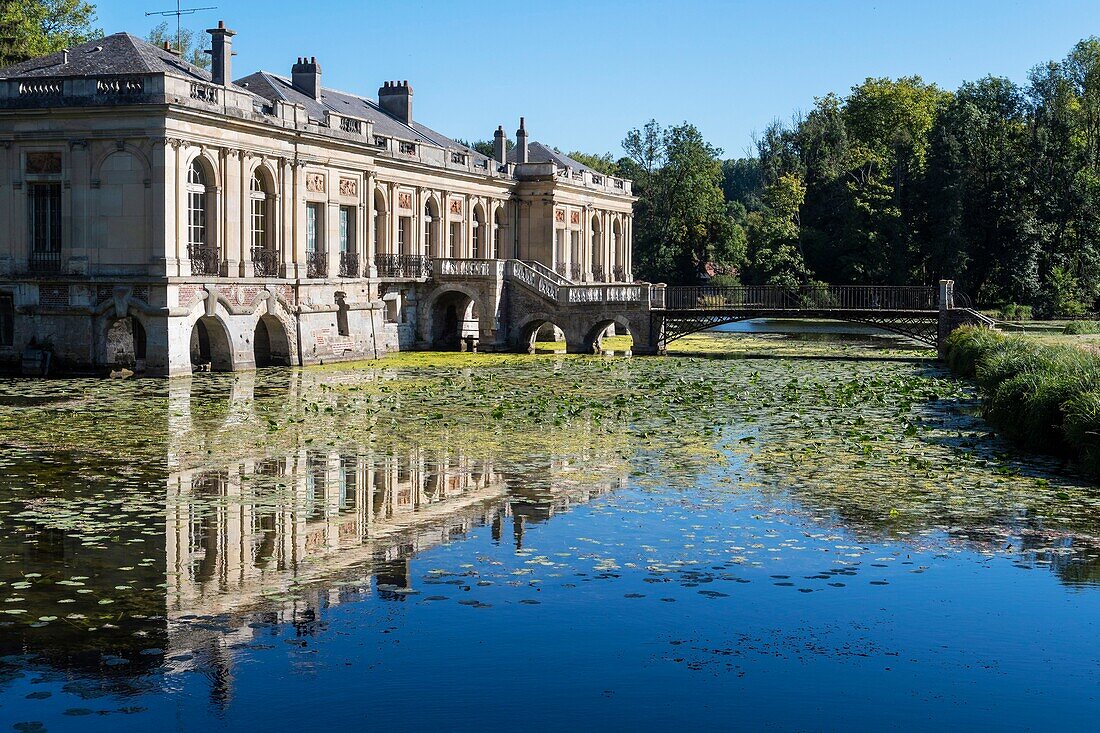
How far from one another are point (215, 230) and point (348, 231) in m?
9.10

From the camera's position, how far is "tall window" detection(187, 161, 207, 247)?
123 feet

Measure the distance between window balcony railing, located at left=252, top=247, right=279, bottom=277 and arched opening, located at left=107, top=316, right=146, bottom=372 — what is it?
14.9 feet

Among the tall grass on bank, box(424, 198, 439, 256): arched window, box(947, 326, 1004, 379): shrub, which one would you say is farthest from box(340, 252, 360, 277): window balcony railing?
the tall grass on bank

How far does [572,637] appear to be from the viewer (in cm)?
1184

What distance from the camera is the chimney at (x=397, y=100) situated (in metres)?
58.1

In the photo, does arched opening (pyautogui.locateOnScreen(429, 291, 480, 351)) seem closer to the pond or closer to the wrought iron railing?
the wrought iron railing

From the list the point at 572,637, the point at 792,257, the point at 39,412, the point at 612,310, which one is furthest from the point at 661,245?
the point at 572,637

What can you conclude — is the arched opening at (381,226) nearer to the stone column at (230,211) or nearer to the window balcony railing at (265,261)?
the window balcony railing at (265,261)

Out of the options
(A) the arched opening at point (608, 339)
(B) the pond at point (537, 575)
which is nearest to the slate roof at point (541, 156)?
(A) the arched opening at point (608, 339)

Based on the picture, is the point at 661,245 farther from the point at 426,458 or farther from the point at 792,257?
the point at 426,458

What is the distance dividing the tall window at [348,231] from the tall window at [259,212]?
5.64 meters

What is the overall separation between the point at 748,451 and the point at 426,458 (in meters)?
5.48

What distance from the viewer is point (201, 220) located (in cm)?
3809

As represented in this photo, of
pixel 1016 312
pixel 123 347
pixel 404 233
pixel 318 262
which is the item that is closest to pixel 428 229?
pixel 404 233
